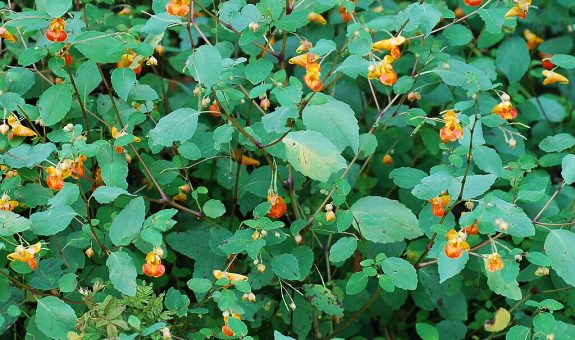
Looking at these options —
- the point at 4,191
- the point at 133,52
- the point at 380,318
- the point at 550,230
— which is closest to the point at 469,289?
the point at 380,318

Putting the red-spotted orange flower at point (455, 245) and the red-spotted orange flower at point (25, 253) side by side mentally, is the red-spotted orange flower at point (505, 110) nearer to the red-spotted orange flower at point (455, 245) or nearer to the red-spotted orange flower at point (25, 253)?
the red-spotted orange flower at point (455, 245)

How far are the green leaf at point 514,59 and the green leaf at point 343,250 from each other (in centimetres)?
110

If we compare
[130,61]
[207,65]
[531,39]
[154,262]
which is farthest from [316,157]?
[531,39]

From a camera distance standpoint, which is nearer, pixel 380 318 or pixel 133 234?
pixel 133 234

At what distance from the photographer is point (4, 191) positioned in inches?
80.0

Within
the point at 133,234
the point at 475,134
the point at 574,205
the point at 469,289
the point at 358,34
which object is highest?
the point at 358,34

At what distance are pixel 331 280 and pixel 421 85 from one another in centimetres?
66

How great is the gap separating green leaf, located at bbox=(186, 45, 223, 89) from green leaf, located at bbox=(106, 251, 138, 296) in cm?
46

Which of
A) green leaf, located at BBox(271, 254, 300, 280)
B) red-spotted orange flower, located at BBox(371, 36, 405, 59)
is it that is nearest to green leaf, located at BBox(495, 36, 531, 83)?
red-spotted orange flower, located at BBox(371, 36, 405, 59)

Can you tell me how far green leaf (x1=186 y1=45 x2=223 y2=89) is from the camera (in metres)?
1.85

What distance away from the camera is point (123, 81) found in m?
2.03

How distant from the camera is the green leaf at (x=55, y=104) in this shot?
211cm

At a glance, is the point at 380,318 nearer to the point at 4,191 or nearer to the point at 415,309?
the point at 415,309

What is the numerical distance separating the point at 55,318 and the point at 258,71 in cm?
77
